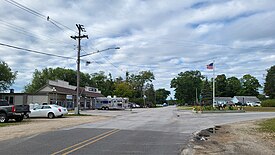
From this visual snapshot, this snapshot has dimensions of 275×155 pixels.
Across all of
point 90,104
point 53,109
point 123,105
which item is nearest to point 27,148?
point 53,109

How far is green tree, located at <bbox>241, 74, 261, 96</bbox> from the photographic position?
14462 cm

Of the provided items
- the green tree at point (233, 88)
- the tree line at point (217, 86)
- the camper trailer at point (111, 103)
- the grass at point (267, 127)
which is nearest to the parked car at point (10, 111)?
the grass at point (267, 127)

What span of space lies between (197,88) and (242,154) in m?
129

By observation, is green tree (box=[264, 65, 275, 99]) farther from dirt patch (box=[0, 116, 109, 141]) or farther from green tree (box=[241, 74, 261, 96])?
dirt patch (box=[0, 116, 109, 141])

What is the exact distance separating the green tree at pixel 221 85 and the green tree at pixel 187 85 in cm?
1076

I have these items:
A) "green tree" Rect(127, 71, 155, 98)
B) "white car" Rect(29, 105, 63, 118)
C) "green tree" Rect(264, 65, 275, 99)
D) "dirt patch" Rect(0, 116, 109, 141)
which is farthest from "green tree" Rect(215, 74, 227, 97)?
"dirt patch" Rect(0, 116, 109, 141)

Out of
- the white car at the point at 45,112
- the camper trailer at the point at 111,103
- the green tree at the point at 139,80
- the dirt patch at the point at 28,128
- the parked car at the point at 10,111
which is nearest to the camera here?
the dirt patch at the point at 28,128

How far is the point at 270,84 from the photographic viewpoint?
126750mm

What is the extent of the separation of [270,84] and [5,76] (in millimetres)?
98996

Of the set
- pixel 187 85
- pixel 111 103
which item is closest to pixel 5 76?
pixel 111 103

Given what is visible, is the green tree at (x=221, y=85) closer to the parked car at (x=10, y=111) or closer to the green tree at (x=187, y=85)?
the green tree at (x=187, y=85)

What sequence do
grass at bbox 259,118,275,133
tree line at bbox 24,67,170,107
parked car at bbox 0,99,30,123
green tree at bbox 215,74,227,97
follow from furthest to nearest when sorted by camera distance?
1. green tree at bbox 215,74,227,97
2. tree line at bbox 24,67,170,107
3. parked car at bbox 0,99,30,123
4. grass at bbox 259,118,275,133

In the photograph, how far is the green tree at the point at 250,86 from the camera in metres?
145

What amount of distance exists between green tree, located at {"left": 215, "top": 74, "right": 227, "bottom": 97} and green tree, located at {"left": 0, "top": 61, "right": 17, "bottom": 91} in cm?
9465
